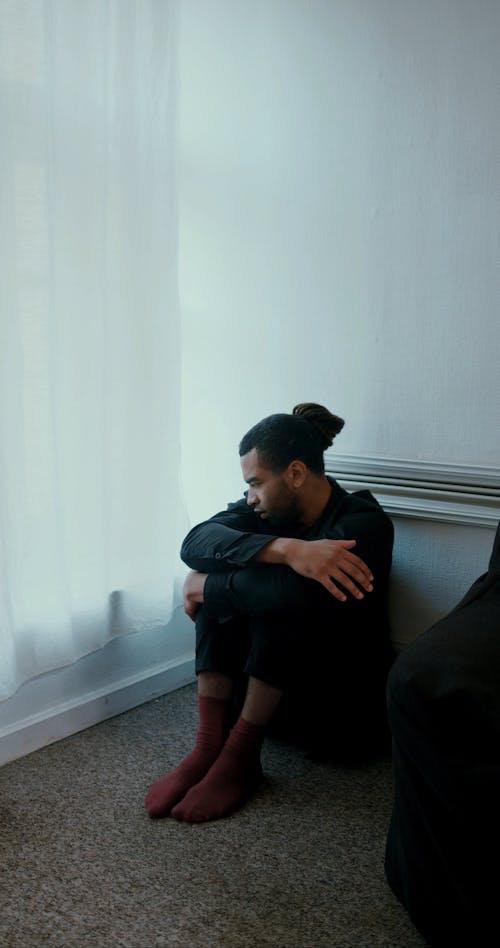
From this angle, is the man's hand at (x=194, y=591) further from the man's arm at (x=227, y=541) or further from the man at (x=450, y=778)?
the man at (x=450, y=778)

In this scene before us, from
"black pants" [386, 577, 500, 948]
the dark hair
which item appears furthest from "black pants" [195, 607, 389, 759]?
"black pants" [386, 577, 500, 948]

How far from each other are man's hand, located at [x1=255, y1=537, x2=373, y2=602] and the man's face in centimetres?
16

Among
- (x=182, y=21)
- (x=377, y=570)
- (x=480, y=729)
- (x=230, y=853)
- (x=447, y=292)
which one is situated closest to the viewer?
(x=480, y=729)

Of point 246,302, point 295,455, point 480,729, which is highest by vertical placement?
point 246,302

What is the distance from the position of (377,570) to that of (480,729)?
724 mm

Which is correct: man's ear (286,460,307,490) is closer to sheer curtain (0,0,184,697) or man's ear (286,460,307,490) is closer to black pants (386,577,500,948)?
sheer curtain (0,0,184,697)

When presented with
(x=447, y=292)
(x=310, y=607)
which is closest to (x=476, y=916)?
(x=310, y=607)

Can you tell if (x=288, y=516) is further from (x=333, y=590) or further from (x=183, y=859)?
(x=183, y=859)

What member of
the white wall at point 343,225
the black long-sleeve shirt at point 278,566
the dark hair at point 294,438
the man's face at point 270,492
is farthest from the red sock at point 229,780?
the white wall at point 343,225

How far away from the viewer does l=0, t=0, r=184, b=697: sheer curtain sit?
1786 mm

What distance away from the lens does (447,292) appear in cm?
202

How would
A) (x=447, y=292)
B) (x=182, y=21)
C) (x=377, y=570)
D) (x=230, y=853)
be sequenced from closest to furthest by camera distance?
(x=230, y=853)
(x=377, y=570)
(x=447, y=292)
(x=182, y=21)

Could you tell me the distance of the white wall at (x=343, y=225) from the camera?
198 centimetres

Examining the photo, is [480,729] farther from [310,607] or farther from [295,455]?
[295,455]
